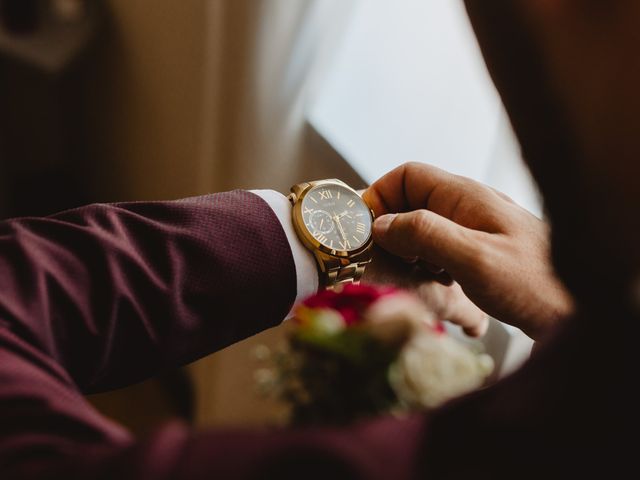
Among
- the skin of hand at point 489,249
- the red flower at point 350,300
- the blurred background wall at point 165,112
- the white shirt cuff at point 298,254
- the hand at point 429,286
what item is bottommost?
the blurred background wall at point 165,112

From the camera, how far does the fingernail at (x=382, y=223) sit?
836mm

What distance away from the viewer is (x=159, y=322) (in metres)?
0.68

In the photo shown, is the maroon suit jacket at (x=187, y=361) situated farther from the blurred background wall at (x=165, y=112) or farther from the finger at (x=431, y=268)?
the blurred background wall at (x=165, y=112)

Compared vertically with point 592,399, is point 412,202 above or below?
below

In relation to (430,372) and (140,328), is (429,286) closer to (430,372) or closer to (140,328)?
(140,328)

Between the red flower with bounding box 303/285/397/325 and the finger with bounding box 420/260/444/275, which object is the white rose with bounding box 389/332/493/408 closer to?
the red flower with bounding box 303/285/397/325

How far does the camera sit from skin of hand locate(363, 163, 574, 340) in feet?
2.48

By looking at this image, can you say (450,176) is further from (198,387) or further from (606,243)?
(198,387)

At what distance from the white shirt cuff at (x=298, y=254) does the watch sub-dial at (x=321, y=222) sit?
0.09ft

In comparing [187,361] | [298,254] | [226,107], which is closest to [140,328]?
[187,361]

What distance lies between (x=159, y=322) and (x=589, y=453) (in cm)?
43

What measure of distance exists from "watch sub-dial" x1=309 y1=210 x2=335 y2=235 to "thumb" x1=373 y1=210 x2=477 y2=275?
3.3 inches

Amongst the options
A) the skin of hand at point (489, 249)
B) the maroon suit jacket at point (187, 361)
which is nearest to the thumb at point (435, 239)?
the skin of hand at point (489, 249)

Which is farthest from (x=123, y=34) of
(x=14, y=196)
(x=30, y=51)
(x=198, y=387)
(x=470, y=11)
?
(x=470, y=11)
